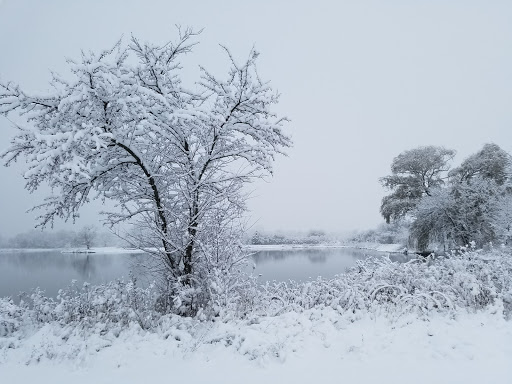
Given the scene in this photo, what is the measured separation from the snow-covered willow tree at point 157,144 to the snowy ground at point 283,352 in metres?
1.52

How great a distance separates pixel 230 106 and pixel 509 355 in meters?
5.15

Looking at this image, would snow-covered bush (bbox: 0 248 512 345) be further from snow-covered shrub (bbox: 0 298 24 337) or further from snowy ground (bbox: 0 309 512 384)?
snowy ground (bbox: 0 309 512 384)

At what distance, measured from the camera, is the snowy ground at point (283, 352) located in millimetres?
3857

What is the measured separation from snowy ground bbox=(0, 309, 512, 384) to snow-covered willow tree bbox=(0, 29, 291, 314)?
1.52 meters

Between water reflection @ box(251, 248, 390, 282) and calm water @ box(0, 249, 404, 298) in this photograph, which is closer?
calm water @ box(0, 249, 404, 298)

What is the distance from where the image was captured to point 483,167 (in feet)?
88.4

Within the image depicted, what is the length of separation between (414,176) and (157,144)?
2946 centimetres

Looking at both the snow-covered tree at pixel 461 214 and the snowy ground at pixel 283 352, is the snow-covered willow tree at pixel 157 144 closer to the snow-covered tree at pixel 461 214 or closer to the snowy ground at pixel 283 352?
the snowy ground at pixel 283 352

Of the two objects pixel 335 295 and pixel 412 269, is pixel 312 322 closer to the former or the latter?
pixel 335 295

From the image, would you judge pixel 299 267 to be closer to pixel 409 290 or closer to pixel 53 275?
pixel 53 275

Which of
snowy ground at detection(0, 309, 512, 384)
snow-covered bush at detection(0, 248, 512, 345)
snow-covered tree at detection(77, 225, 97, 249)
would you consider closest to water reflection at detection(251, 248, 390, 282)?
snow-covered bush at detection(0, 248, 512, 345)

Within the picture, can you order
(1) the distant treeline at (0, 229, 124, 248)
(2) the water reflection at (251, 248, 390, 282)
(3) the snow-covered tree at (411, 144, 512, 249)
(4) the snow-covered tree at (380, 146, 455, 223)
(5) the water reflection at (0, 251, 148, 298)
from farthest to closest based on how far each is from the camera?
1. (1) the distant treeline at (0, 229, 124, 248)
2. (4) the snow-covered tree at (380, 146, 455, 223)
3. (3) the snow-covered tree at (411, 144, 512, 249)
4. (2) the water reflection at (251, 248, 390, 282)
5. (5) the water reflection at (0, 251, 148, 298)

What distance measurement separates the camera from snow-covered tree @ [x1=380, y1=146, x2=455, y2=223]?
Result: 30219 mm

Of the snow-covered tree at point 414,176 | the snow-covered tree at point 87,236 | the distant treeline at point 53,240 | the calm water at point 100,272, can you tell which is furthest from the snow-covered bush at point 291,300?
the distant treeline at point 53,240
